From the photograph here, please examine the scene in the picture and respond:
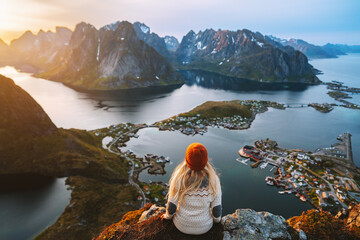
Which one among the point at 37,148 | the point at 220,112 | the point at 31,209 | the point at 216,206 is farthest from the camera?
the point at 220,112

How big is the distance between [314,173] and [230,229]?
65.0 metres

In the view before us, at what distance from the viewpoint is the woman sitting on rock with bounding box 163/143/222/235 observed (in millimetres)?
7676

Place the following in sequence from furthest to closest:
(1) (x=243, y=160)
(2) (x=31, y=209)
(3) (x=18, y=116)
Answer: (1) (x=243, y=160) → (3) (x=18, y=116) → (2) (x=31, y=209)

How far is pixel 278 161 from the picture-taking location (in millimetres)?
67125

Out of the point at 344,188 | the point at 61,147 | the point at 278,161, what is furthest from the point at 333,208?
the point at 61,147

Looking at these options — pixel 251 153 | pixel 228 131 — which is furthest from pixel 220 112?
pixel 251 153

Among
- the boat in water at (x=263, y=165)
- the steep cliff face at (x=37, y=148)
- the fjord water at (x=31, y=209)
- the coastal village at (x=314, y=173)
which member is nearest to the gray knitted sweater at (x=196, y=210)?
the fjord water at (x=31, y=209)

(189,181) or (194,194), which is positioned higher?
(189,181)

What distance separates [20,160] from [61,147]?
10770 mm

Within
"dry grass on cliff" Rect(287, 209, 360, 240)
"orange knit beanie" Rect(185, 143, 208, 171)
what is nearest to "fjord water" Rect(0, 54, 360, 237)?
"dry grass on cliff" Rect(287, 209, 360, 240)

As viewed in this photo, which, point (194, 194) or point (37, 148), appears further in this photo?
point (37, 148)

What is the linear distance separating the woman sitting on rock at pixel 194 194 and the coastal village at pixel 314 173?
5516cm

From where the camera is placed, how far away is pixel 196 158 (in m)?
7.32

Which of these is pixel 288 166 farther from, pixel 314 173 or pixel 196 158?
pixel 196 158
